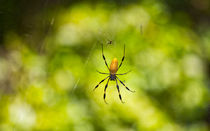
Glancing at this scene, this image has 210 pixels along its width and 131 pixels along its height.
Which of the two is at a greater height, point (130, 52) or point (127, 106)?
point (130, 52)

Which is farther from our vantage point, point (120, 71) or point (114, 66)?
point (120, 71)

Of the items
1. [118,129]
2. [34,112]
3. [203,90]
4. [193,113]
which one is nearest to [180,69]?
[203,90]

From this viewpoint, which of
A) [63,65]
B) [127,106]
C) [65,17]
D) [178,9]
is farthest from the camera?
[178,9]

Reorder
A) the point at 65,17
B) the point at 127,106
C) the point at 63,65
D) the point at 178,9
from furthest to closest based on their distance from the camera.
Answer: the point at 178,9, the point at 65,17, the point at 63,65, the point at 127,106

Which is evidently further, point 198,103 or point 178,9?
point 178,9

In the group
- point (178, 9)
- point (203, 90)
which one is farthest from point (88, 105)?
point (178, 9)

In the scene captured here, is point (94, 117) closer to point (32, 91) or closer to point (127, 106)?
point (127, 106)

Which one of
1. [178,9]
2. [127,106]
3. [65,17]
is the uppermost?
[178,9]
